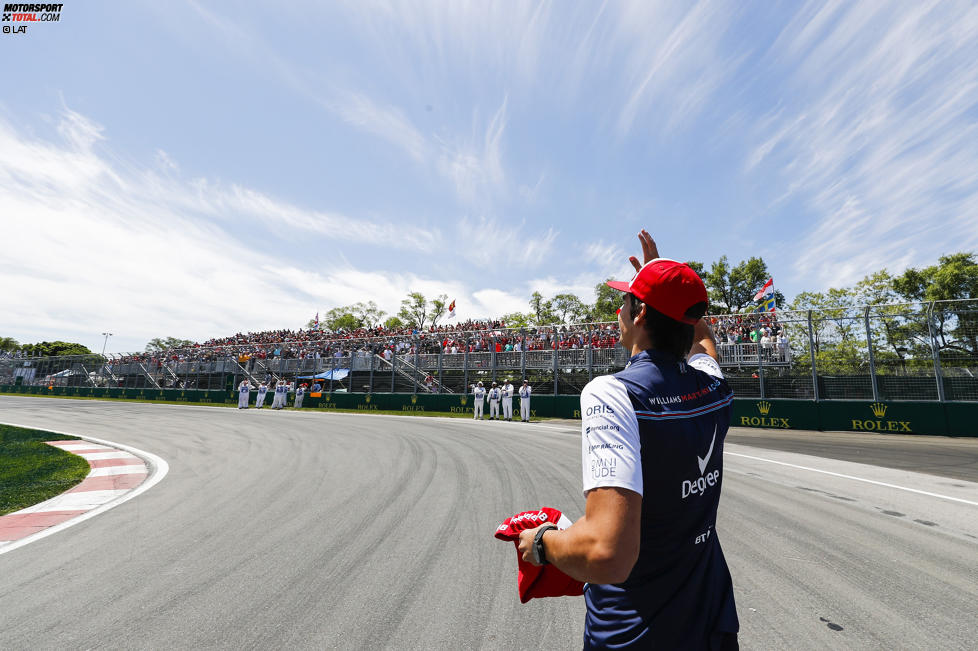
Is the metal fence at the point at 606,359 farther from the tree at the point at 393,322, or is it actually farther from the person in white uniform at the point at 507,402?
the tree at the point at 393,322

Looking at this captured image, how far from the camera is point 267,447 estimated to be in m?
9.33

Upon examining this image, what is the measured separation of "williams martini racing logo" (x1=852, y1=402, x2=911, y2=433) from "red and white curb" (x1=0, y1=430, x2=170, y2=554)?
19.2m

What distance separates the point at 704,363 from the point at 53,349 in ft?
405

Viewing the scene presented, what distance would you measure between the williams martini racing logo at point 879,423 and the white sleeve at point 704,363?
56.1 ft

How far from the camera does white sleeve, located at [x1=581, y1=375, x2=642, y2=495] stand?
3.48 feet

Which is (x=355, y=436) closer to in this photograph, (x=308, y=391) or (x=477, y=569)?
(x=477, y=569)

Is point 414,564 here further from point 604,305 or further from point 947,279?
point 604,305

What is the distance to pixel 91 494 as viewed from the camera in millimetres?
5547

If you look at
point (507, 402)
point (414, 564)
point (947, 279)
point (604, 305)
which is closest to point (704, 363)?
point (414, 564)

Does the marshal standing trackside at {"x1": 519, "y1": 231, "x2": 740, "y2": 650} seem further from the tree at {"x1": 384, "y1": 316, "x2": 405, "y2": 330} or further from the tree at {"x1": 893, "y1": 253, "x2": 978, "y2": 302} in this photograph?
the tree at {"x1": 384, "y1": 316, "x2": 405, "y2": 330}

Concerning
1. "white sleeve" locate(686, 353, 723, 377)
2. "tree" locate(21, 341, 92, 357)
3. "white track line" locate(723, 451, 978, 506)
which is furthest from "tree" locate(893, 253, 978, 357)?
"tree" locate(21, 341, 92, 357)

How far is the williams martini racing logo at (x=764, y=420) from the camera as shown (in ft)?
50.6

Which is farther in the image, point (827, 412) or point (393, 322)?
point (393, 322)

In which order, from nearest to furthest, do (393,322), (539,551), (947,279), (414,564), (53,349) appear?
(539,551) < (414,564) < (947,279) < (393,322) < (53,349)
